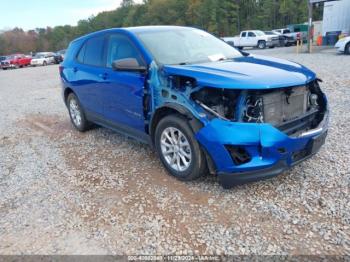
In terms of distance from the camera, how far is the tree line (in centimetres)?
5400

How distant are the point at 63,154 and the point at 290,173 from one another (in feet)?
11.0

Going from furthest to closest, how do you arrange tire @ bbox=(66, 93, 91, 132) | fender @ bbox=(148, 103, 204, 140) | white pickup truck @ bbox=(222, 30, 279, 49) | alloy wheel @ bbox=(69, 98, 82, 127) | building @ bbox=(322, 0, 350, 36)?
white pickup truck @ bbox=(222, 30, 279, 49), building @ bbox=(322, 0, 350, 36), alloy wheel @ bbox=(69, 98, 82, 127), tire @ bbox=(66, 93, 91, 132), fender @ bbox=(148, 103, 204, 140)

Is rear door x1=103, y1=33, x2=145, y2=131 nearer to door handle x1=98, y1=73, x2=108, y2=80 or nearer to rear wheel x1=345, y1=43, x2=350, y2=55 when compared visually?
door handle x1=98, y1=73, x2=108, y2=80

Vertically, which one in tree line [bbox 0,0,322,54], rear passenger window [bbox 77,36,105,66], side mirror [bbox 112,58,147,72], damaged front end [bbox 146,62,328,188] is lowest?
damaged front end [bbox 146,62,328,188]

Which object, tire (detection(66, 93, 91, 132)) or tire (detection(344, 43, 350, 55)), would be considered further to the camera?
tire (detection(344, 43, 350, 55))

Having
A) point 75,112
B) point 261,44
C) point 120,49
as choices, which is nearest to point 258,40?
point 261,44

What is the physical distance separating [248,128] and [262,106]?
0.31m

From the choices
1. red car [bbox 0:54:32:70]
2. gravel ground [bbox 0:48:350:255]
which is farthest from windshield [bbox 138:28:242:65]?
red car [bbox 0:54:32:70]

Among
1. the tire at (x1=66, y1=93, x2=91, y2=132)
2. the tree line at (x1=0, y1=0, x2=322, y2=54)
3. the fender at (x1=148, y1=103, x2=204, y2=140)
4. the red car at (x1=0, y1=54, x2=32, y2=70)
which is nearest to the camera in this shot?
the fender at (x1=148, y1=103, x2=204, y2=140)

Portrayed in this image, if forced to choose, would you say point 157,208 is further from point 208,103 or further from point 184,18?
point 184,18

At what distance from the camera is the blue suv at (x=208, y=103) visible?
2.96 meters

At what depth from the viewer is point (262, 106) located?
303 cm

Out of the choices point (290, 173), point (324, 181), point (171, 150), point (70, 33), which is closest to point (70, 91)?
point (171, 150)

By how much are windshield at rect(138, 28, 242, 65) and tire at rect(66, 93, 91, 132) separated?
7.23 ft
